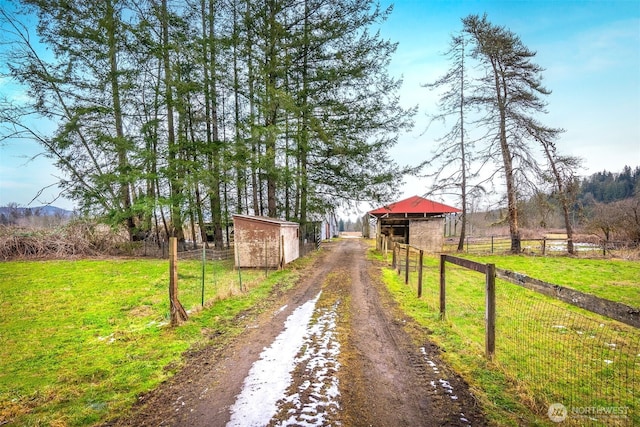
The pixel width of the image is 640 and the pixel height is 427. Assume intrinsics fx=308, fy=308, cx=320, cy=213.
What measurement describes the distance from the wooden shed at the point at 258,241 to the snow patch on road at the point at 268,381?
25.3 feet

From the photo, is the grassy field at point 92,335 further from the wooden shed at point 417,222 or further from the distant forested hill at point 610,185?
the distant forested hill at point 610,185

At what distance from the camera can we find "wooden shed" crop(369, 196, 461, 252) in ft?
77.0

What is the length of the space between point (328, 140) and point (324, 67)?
12.8 feet

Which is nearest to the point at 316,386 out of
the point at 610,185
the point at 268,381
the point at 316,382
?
the point at 316,382

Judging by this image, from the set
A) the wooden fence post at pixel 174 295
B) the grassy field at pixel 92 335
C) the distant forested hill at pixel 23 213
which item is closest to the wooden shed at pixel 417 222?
the grassy field at pixel 92 335

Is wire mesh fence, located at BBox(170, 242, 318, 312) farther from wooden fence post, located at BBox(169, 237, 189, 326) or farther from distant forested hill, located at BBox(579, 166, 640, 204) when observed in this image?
distant forested hill, located at BBox(579, 166, 640, 204)

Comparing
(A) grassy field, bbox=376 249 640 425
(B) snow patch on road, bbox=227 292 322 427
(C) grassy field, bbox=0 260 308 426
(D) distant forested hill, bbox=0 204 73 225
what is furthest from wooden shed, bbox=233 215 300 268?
(D) distant forested hill, bbox=0 204 73 225

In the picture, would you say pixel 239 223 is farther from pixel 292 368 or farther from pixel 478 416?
pixel 478 416

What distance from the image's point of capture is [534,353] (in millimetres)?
5039

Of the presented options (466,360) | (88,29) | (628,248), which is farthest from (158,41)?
(628,248)

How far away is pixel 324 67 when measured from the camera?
16078 mm

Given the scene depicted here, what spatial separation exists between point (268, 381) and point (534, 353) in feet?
14.3

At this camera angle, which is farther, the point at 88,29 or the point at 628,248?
the point at 628,248

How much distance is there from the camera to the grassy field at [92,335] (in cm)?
336
